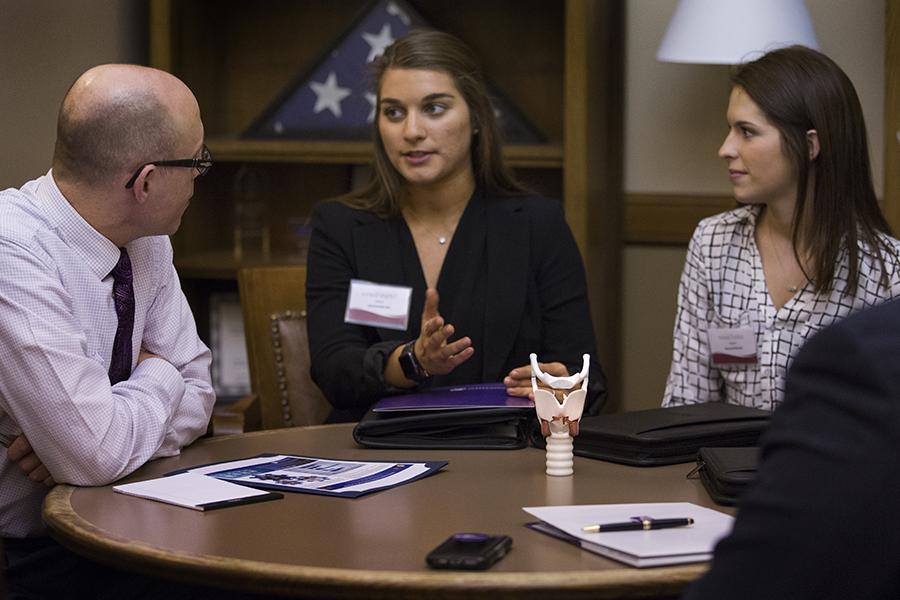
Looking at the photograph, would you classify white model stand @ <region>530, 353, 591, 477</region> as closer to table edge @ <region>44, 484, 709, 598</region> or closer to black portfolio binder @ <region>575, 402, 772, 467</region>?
black portfolio binder @ <region>575, 402, 772, 467</region>

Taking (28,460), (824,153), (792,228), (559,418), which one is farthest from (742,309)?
(28,460)

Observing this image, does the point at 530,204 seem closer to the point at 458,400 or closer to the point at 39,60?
the point at 458,400

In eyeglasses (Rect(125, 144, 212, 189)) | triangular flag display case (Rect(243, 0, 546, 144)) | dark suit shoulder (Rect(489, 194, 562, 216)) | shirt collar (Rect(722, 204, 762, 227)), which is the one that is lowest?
shirt collar (Rect(722, 204, 762, 227))

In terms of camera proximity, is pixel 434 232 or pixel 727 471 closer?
pixel 727 471

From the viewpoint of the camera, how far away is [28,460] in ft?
6.15

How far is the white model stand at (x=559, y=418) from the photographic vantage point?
1838mm

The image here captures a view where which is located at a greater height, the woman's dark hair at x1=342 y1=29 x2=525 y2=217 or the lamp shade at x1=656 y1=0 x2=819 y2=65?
the lamp shade at x1=656 y1=0 x2=819 y2=65

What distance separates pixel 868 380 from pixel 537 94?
11.0ft

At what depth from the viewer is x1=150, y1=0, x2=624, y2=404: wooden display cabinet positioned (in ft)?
11.8

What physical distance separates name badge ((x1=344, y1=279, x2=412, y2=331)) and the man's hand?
1058 millimetres

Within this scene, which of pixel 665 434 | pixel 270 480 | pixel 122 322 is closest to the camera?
pixel 270 480

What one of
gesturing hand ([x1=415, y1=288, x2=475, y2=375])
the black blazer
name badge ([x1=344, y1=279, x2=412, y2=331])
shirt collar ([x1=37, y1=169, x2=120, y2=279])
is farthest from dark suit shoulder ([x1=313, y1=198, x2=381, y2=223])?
shirt collar ([x1=37, y1=169, x2=120, y2=279])

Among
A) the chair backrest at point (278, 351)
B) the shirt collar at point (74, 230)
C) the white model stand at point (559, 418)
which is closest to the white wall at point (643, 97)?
the chair backrest at point (278, 351)

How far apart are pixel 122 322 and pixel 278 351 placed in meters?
0.94
